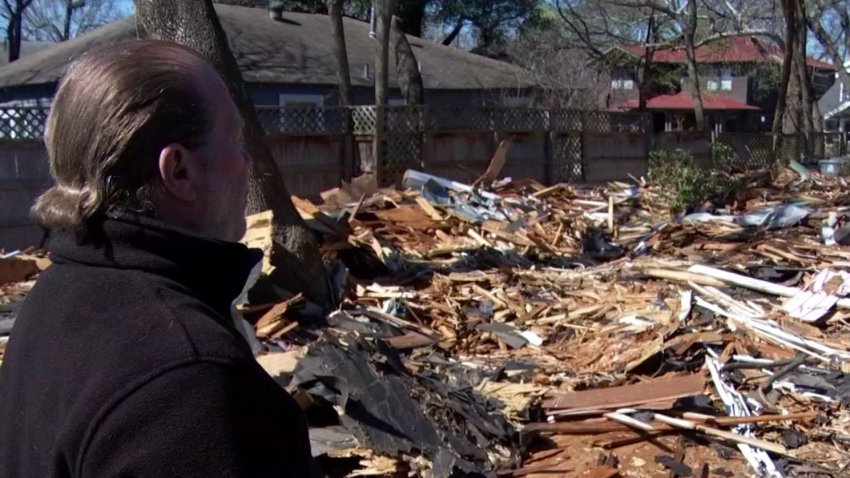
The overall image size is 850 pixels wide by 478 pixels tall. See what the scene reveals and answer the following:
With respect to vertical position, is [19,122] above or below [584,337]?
above

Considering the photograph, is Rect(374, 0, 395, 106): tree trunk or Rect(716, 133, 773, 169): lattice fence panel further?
Rect(716, 133, 773, 169): lattice fence panel

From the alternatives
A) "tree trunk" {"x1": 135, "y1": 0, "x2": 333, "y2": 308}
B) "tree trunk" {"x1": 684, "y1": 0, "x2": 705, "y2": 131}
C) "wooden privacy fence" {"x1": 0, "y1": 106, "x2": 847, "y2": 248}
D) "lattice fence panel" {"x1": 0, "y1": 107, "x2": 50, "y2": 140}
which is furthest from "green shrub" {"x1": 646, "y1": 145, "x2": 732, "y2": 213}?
"tree trunk" {"x1": 684, "y1": 0, "x2": 705, "y2": 131}

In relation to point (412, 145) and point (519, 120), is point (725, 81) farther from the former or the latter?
point (412, 145)

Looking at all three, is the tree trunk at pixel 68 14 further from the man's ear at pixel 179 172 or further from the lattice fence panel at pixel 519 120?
the man's ear at pixel 179 172

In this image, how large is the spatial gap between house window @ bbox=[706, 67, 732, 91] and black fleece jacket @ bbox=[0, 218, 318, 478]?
56.2 meters

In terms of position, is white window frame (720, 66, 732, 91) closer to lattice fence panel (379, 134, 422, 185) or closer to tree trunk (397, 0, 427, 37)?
tree trunk (397, 0, 427, 37)

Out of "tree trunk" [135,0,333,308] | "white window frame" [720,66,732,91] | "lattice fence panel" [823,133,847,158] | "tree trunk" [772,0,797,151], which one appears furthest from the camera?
"white window frame" [720,66,732,91]

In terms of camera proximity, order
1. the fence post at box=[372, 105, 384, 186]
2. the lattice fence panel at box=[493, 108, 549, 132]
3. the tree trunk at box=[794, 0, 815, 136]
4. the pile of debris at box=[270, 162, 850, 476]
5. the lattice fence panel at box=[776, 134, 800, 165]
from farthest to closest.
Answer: the tree trunk at box=[794, 0, 815, 136] < the lattice fence panel at box=[776, 134, 800, 165] < the lattice fence panel at box=[493, 108, 549, 132] < the fence post at box=[372, 105, 384, 186] < the pile of debris at box=[270, 162, 850, 476]

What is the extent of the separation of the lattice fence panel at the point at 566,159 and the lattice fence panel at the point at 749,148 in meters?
6.11

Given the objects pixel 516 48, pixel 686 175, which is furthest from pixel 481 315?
pixel 516 48

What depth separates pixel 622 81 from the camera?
50.4 metres

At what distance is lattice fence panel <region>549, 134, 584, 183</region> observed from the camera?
20.0 metres

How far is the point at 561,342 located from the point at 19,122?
339 inches

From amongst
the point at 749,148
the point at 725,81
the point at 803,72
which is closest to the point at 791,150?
the point at 749,148
